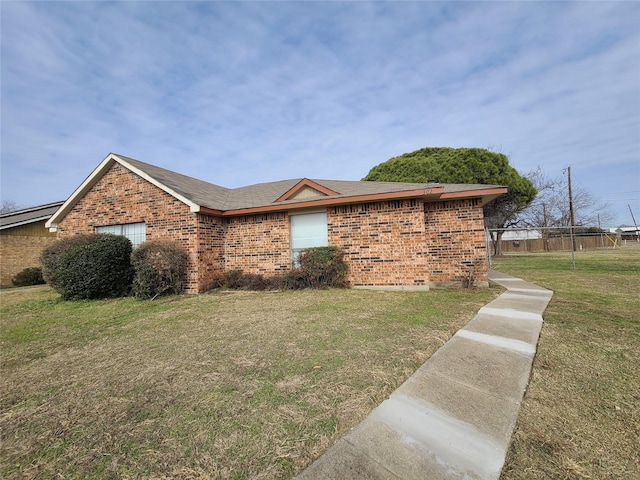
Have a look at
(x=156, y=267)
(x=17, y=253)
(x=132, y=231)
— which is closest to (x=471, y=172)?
(x=156, y=267)

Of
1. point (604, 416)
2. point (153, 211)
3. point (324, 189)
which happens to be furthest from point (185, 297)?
point (604, 416)

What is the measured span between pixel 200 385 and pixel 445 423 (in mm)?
2371

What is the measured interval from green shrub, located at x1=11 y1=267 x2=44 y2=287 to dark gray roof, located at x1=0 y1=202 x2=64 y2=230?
242cm

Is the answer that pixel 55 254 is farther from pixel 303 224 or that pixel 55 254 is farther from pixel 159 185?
pixel 303 224

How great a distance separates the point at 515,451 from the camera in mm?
1840

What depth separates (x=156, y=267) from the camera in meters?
7.91

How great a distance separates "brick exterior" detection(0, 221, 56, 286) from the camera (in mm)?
13617

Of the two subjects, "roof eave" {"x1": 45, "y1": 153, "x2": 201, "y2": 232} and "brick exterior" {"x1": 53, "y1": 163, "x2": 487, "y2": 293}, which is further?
"roof eave" {"x1": 45, "y1": 153, "x2": 201, "y2": 232}

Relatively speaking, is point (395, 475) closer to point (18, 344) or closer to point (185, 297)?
point (18, 344)

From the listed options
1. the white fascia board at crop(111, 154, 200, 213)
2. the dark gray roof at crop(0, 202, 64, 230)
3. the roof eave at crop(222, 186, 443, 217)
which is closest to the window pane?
the roof eave at crop(222, 186, 443, 217)

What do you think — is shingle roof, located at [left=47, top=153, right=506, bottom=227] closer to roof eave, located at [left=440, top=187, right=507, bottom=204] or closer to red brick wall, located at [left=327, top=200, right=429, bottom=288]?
roof eave, located at [left=440, top=187, right=507, bottom=204]

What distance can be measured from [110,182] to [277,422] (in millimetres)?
11480

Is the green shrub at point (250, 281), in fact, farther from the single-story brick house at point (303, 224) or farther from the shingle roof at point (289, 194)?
the shingle roof at point (289, 194)

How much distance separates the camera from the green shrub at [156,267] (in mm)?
7879
